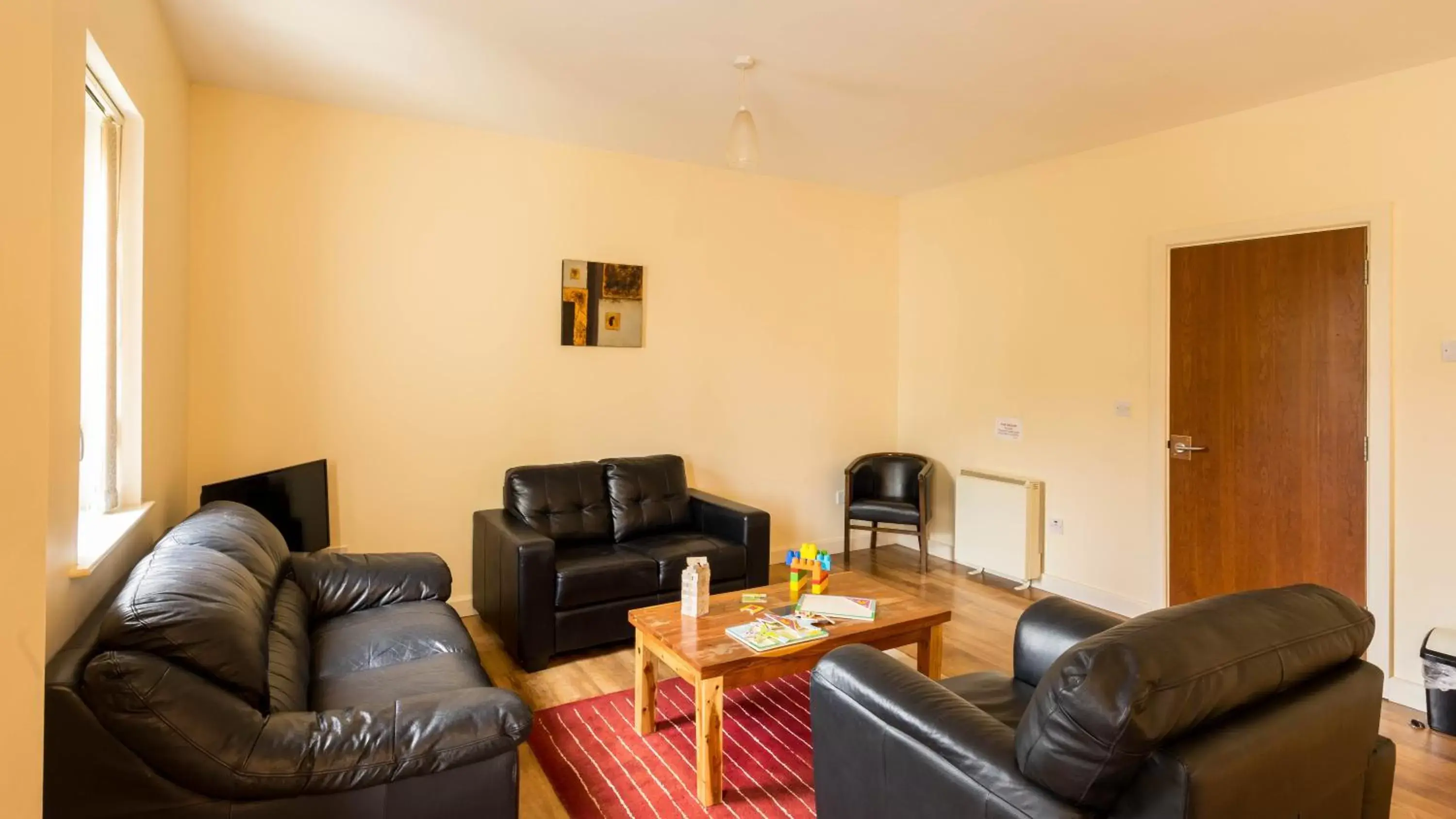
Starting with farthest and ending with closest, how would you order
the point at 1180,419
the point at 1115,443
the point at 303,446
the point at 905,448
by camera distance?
the point at 905,448 → the point at 1115,443 → the point at 1180,419 → the point at 303,446

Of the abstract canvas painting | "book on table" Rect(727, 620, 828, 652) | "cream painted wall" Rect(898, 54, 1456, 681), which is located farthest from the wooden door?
the abstract canvas painting

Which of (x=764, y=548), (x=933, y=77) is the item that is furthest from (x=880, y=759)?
(x=933, y=77)

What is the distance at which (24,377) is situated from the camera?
1.13 meters

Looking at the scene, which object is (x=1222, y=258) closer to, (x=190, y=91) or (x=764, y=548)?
(x=764, y=548)

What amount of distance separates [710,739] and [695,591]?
592 millimetres

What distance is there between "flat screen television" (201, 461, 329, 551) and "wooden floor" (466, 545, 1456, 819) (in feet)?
3.17

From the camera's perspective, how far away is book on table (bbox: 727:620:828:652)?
8.27 feet

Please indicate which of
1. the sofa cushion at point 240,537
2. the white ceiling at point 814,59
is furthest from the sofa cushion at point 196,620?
the white ceiling at point 814,59

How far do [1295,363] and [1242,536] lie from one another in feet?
2.98

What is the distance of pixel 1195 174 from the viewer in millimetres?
3842

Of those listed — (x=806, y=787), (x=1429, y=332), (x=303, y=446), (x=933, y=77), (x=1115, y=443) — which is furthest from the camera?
(x=1115, y=443)

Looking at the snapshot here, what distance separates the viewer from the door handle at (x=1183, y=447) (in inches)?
154

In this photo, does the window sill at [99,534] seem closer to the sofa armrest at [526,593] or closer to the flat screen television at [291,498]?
the flat screen television at [291,498]

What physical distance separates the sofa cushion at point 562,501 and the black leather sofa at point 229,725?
5.61ft
